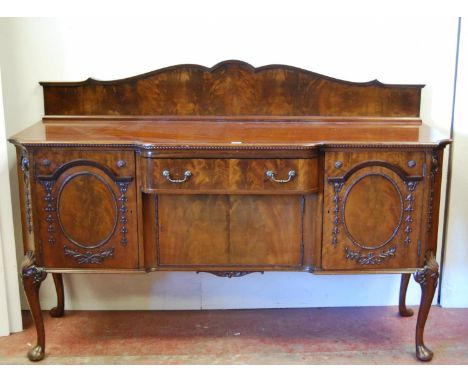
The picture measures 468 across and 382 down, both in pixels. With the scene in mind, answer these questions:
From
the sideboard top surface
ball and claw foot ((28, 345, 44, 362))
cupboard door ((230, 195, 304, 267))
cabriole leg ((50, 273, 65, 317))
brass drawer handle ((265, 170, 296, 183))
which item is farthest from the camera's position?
cabriole leg ((50, 273, 65, 317))

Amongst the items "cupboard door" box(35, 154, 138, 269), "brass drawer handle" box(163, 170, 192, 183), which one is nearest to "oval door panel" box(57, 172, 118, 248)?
"cupboard door" box(35, 154, 138, 269)

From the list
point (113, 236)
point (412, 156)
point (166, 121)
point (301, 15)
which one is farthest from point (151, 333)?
point (301, 15)

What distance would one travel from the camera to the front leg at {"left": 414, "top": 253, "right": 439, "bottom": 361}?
88.4 inches

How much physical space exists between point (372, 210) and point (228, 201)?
55 cm

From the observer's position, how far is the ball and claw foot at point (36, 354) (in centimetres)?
236

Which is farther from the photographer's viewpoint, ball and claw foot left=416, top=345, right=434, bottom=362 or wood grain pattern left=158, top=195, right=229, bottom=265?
ball and claw foot left=416, top=345, right=434, bottom=362

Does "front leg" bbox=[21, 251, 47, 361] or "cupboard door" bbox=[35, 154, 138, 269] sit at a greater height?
"cupboard door" bbox=[35, 154, 138, 269]

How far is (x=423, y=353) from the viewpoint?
7.77 ft

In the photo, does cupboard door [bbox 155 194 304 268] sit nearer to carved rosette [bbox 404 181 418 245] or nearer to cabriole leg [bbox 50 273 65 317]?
carved rosette [bbox 404 181 418 245]

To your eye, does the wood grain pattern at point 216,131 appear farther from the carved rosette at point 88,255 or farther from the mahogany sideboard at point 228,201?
the carved rosette at point 88,255

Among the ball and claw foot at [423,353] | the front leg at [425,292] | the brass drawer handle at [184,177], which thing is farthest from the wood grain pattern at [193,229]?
the ball and claw foot at [423,353]

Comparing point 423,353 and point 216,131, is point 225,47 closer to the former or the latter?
point 216,131

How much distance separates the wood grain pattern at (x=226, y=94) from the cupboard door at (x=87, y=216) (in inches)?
19.5

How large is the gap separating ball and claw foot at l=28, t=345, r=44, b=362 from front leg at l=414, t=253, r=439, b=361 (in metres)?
1.55
